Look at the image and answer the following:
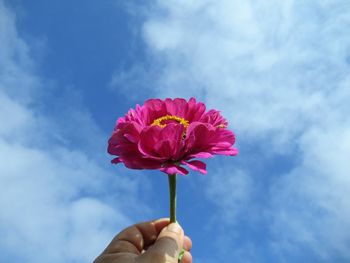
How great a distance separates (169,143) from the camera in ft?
6.44

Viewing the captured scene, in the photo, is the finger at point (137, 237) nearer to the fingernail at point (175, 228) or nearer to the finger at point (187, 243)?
the finger at point (187, 243)

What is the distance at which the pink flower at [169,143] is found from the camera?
6.49 ft

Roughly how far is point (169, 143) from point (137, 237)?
1.06 meters

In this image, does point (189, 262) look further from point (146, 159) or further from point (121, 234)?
point (146, 159)

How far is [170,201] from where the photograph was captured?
2238 millimetres

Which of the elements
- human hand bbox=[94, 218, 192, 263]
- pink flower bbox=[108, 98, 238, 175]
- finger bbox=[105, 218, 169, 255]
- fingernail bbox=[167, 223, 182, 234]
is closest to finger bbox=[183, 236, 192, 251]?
human hand bbox=[94, 218, 192, 263]

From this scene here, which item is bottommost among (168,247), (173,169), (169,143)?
(168,247)

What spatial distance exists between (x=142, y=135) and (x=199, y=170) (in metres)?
0.31

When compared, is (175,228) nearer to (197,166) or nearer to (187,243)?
(187,243)

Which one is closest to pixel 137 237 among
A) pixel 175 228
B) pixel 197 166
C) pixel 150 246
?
pixel 150 246

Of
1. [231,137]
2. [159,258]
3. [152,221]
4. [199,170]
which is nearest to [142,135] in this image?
[199,170]

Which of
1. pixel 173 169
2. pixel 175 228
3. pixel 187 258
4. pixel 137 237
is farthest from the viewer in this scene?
pixel 137 237

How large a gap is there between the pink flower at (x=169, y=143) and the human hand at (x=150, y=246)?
0.48 meters

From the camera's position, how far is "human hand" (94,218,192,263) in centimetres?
219
